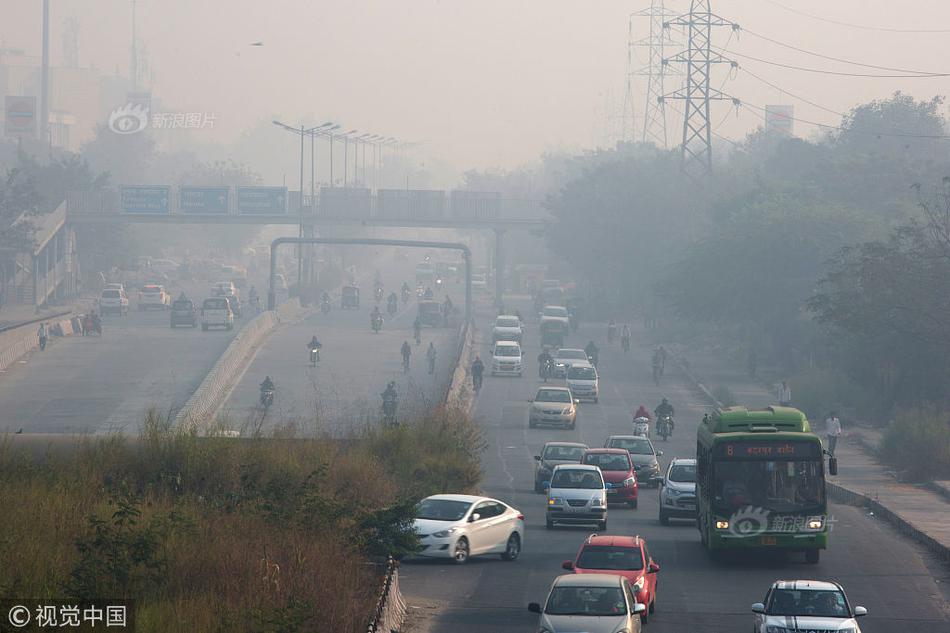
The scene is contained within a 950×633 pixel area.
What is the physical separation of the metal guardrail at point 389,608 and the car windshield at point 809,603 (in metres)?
4.83

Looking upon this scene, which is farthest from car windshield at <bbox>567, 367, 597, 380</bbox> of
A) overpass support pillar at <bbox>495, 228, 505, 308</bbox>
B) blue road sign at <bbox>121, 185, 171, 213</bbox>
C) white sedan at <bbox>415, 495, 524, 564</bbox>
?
blue road sign at <bbox>121, 185, 171, 213</bbox>

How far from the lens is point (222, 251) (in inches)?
7687

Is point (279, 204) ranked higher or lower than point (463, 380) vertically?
higher

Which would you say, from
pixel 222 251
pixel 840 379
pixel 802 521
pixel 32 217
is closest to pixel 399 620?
pixel 802 521

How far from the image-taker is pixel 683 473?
32.0 metres

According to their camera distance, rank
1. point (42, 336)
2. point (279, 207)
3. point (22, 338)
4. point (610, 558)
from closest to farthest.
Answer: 1. point (610, 558)
2. point (22, 338)
3. point (42, 336)
4. point (279, 207)

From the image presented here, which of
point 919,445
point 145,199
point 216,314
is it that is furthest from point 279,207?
point 919,445

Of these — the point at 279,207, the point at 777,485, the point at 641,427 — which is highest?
the point at 279,207

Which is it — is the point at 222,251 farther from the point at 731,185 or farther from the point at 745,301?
the point at 745,301

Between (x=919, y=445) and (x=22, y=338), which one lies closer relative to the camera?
(x=919, y=445)

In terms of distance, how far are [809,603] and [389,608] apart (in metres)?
5.37

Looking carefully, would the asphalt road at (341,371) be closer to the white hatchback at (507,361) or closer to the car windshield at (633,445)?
the white hatchback at (507,361)

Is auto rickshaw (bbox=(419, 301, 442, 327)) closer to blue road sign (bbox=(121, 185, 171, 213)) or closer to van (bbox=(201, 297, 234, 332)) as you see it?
van (bbox=(201, 297, 234, 332))

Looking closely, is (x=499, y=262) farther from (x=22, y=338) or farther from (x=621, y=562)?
(x=621, y=562)
